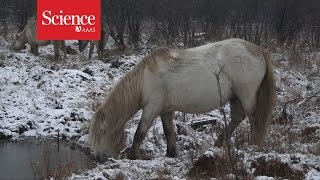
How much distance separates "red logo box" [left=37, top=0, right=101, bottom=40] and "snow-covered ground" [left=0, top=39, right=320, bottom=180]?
97cm

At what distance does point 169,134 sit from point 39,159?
177 centimetres

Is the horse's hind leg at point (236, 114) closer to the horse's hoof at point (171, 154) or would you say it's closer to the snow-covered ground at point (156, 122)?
the snow-covered ground at point (156, 122)

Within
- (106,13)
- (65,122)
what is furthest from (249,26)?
(65,122)

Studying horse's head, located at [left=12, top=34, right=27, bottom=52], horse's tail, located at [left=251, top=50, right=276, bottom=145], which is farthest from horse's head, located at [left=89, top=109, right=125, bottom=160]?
horse's head, located at [left=12, top=34, right=27, bottom=52]

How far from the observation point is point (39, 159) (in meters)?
6.55

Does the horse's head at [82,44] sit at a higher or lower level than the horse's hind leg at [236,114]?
lower

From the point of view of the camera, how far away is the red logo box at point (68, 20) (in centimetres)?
1495

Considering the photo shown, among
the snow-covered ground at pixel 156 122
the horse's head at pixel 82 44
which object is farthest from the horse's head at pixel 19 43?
Result: the snow-covered ground at pixel 156 122

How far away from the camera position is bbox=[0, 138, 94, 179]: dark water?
542cm

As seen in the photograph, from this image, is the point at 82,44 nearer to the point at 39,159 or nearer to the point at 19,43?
the point at 19,43

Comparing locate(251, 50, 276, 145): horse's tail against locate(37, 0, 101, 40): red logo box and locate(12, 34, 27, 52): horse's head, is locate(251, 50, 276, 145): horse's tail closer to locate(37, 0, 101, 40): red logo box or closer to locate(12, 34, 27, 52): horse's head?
locate(37, 0, 101, 40): red logo box

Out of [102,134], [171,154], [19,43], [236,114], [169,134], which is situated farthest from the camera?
[19,43]

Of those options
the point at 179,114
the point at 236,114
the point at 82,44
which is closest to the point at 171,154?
the point at 236,114

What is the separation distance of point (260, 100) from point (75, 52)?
33.5 feet
